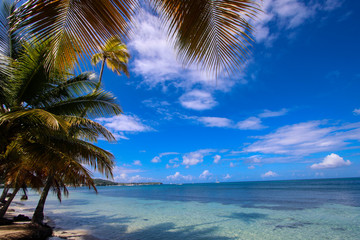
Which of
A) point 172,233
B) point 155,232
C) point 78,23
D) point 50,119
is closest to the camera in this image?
point 78,23

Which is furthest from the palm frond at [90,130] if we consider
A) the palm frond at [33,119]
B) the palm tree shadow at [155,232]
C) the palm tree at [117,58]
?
the palm tree shadow at [155,232]

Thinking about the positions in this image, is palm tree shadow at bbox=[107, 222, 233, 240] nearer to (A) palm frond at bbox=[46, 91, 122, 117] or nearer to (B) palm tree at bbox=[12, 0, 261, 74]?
(A) palm frond at bbox=[46, 91, 122, 117]

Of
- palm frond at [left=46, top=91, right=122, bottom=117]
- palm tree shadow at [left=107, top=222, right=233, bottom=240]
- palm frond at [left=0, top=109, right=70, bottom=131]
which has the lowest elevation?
palm tree shadow at [left=107, top=222, right=233, bottom=240]

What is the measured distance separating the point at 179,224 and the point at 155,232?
91.9 inches

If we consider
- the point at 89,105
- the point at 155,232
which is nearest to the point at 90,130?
the point at 89,105

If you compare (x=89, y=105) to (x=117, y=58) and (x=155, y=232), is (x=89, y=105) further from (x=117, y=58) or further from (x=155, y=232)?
(x=155, y=232)

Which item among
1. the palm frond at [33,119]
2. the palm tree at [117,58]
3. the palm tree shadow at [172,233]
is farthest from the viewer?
the palm tree at [117,58]

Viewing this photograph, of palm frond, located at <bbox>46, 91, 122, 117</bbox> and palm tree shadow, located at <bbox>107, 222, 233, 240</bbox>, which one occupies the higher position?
palm frond, located at <bbox>46, 91, 122, 117</bbox>

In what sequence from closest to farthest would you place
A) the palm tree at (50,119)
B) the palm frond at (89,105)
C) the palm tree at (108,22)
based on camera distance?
1. the palm tree at (108,22)
2. the palm tree at (50,119)
3. the palm frond at (89,105)

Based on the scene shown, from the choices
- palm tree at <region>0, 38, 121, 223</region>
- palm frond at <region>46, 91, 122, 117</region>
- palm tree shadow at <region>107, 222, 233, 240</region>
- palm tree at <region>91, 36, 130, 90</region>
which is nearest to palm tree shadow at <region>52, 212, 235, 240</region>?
palm tree shadow at <region>107, 222, 233, 240</region>

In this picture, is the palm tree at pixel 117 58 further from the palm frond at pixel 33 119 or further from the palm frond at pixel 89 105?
the palm frond at pixel 33 119

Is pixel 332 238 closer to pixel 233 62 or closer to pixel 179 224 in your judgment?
pixel 179 224

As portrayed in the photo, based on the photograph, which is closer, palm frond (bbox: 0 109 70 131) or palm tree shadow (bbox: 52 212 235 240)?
palm frond (bbox: 0 109 70 131)

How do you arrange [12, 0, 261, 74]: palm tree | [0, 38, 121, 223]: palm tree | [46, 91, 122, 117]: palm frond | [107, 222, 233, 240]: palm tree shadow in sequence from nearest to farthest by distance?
[12, 0, 261, 74]: palm tree < [0, 38, 121, 223]: palm tree < [46, 91, 122, 117]: palm frond < [107, 222, 233, 240]: palm tree shadow
